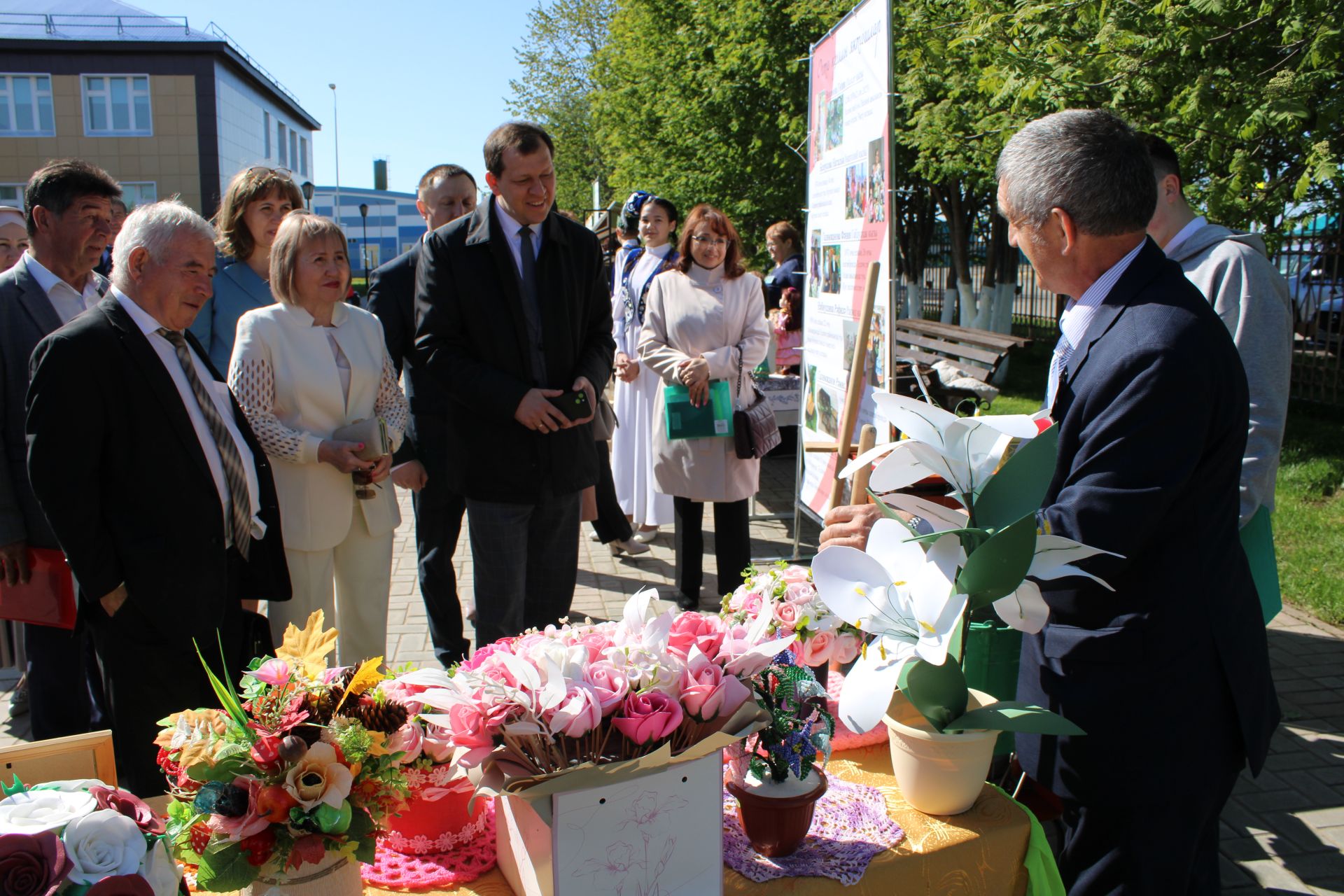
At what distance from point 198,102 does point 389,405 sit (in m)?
39.1

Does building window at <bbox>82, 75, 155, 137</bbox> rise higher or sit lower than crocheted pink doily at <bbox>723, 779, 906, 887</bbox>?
higher

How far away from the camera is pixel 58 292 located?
3359 mm

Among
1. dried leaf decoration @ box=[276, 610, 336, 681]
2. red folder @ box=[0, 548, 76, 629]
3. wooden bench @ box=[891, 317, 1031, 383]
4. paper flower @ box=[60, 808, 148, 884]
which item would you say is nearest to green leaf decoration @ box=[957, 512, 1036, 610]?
dried leaf decoration @ box=[276, 610, 336, 681]

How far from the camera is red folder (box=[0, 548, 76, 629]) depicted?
3135 millimetres

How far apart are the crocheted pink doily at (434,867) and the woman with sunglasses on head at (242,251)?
2531mm

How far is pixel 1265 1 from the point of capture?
16.1 ft

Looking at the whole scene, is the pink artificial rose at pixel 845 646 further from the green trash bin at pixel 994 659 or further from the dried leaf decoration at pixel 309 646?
the dried leaf decoration at pixel 309 646

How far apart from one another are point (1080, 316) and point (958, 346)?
784 centimetres

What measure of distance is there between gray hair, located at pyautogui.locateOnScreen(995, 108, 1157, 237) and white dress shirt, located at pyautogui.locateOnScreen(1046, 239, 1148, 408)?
0.08 meters

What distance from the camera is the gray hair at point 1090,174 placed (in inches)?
69.3

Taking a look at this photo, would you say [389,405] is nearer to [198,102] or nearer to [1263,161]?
[1263,161]

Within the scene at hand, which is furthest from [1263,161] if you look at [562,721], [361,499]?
[562,721]

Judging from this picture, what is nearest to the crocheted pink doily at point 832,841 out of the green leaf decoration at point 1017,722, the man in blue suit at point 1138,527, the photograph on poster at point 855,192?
the green leaf decoration at point 1017,722

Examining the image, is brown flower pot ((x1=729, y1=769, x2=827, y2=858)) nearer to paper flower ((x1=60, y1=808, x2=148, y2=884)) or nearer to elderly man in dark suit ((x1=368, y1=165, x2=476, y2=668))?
paper flower ((x1=60, y1=808, x2=148, y2=884))
